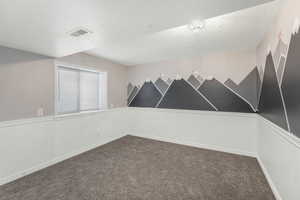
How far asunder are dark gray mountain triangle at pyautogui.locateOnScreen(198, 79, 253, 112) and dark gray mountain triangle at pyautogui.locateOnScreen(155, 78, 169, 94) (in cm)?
94

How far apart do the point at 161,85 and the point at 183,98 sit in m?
0.75

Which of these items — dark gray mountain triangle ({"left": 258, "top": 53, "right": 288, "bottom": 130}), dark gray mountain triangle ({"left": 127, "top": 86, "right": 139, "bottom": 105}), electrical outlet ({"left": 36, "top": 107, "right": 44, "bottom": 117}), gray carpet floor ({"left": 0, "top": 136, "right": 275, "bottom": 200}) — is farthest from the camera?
dark gray mountain triangle ({"left": 127, "top": 86, "right": 139, "bottom": 105})

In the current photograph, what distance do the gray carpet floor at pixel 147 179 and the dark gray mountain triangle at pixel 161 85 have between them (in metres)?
1.75

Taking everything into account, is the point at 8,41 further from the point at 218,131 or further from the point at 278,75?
the point at 218,131

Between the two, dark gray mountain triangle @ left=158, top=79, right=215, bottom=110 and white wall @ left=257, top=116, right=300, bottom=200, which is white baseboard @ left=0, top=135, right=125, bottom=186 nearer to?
dark gray mountain triangle @ left=158, top=79, right=215, bottom=110

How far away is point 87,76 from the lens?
342 centimetres

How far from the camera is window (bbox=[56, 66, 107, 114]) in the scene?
284cm

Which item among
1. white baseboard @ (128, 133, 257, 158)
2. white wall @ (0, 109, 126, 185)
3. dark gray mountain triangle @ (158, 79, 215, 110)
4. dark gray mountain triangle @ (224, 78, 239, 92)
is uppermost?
dark gray mountain triangle @ (224, 78, 239, 92)

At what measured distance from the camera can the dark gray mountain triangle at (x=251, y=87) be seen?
9.11 feet

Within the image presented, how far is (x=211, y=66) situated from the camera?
126 inches

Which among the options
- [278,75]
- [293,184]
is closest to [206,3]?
[278,75]

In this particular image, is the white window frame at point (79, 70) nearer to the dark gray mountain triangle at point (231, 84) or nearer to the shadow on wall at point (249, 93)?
the shadow on wall at point (249, 93)

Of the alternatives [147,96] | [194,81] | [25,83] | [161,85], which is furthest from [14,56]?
[194,81]

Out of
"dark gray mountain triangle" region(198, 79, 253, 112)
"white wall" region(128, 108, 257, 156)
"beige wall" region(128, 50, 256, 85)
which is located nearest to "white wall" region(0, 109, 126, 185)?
"white wall" region(128, 108, 257, 156)
